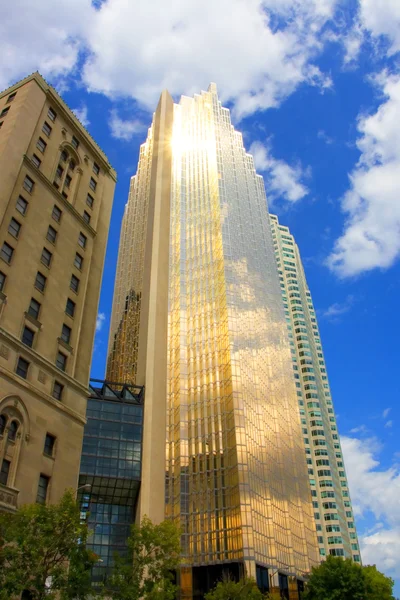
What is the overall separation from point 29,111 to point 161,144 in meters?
76.3

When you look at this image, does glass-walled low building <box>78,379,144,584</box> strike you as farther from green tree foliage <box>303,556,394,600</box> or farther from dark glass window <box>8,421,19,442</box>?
dark glass window <box>8,421,19,442</box>

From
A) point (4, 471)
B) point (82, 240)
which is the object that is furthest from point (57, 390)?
point (82, 240)

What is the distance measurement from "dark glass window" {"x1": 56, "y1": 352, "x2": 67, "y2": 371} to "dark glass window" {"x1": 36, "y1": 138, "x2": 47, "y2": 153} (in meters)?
21.2

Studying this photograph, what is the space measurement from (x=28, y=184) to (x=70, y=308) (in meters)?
12.0

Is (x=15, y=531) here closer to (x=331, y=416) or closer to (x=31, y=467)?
(x=31, y=467)

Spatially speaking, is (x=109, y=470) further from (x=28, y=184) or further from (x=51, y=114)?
(x=51, y=114)

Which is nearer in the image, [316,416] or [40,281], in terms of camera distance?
[40,281]

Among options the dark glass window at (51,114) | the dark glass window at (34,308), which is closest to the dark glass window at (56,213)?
the dark glass window at (34,308)

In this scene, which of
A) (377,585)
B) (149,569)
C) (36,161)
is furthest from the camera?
(377,585)

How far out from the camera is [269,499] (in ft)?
273

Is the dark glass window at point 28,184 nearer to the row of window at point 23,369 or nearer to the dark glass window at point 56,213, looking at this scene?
the dark glass window at point 56,213

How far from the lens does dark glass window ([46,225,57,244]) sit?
152ft

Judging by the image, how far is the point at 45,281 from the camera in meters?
43.7

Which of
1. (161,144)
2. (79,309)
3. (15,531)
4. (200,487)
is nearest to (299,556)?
(200,487)
